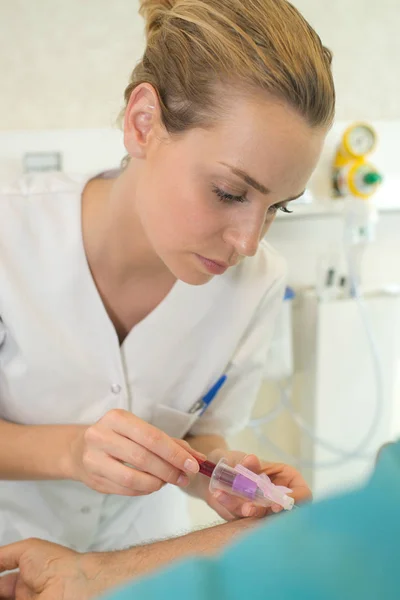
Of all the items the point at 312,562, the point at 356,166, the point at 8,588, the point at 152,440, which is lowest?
the point at 8,588

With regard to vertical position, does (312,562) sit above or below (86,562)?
above

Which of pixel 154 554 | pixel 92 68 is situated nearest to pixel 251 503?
pixel 154 554

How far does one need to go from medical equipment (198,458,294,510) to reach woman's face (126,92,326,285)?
0.30m

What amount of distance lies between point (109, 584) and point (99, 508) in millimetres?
389

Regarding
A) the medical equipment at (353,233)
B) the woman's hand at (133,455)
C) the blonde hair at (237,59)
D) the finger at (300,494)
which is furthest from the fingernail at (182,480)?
the medical equipment at (353,233)

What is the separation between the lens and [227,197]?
2.81 ft

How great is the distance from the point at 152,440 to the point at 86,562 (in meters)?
0.19

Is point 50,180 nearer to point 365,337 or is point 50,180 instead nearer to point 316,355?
point 316,355

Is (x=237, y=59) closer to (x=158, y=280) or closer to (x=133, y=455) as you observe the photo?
(x=158, y=280)

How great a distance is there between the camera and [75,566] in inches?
31.1

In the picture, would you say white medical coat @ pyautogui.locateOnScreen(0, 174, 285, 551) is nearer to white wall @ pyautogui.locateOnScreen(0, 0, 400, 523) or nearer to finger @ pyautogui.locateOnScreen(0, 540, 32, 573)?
finger @ pyautogui.locateOnScreen(0, 540, 32, 573)

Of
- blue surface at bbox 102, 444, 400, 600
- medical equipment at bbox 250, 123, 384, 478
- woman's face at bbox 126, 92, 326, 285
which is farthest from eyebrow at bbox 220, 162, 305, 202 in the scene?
medical equipment at bbox 250, 123, 384, 478

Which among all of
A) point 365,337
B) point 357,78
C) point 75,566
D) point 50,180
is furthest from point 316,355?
point 75,566

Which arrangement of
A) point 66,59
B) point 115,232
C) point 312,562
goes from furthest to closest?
point 66,59
point 115,232
point 312,562
